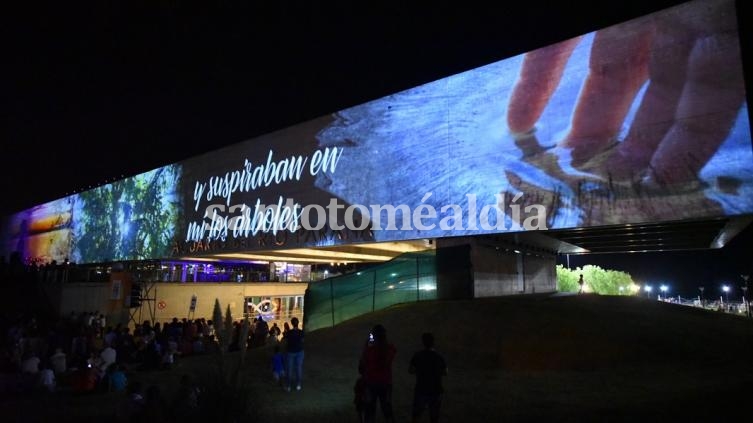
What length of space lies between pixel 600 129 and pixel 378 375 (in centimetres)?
1341

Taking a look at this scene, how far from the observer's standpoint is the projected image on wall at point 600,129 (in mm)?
14492

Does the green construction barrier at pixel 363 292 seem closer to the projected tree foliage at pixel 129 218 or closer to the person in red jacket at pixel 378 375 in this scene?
the person in red jacket at pixel 378 375

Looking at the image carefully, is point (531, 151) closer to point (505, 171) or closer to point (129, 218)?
point (505, 171)

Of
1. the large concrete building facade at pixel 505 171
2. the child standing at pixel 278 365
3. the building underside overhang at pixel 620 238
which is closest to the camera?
the child standing at pixel 278 365

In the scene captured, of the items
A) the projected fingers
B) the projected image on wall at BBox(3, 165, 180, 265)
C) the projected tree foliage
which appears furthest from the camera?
the projected image on wall at BBox(3, 165, 180, 265)

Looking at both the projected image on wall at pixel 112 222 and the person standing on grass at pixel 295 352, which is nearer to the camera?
the person standing on grass at pixel 295 352

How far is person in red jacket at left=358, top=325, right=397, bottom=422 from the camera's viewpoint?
251 inches

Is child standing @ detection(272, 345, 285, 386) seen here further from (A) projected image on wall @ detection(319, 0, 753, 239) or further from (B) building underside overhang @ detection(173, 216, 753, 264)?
(B) building underside overhang @ detection(173, 216, 753, 264)

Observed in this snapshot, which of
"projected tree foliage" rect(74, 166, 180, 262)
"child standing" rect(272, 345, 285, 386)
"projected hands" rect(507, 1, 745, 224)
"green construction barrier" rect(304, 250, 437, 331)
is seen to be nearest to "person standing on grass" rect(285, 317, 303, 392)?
"child standing" rect(272, 345, 285, 386)

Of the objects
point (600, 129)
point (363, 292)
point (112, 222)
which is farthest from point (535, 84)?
point (112, 222)

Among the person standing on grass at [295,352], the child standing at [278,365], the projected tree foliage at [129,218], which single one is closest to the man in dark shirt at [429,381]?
the person standing on grass at [295,352]

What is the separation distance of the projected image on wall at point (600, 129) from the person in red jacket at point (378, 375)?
12.2 m

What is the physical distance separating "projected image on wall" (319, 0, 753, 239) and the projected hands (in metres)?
0.03

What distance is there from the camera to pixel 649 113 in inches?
612
